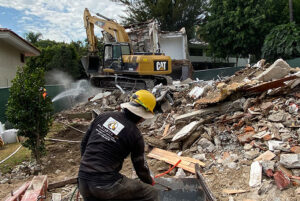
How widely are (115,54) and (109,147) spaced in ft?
31.3

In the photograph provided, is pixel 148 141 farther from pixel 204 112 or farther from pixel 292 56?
pixel 292 56

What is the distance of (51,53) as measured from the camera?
22.3 meters

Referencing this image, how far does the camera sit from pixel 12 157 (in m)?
5.73

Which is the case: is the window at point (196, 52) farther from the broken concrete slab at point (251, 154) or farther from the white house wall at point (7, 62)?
the broken concrete slab at point (251, 154)

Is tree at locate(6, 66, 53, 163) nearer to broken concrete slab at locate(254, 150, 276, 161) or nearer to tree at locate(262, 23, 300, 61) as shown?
broken concrete slab at locate(254, 150, 276, 161)

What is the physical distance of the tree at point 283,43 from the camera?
52.1 feet

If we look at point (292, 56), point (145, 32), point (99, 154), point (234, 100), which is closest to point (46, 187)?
point (99, 154)

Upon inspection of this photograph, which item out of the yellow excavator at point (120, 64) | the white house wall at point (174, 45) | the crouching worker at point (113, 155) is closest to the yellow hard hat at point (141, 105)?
the crouching worker at point (113, 155)

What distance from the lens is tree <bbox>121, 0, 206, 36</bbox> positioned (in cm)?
2402

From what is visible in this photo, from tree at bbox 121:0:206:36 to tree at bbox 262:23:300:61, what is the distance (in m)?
9.90

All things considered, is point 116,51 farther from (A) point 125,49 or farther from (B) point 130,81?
(B) point 130,81

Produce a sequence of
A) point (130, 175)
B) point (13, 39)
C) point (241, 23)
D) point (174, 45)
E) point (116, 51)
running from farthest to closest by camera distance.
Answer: point (241, 23)
point (174, 45)
point (116, 51)
point (13, 39)
point (130, 175)

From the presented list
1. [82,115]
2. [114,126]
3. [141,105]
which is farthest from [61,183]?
[82,115]

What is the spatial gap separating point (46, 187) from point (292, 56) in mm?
17432
